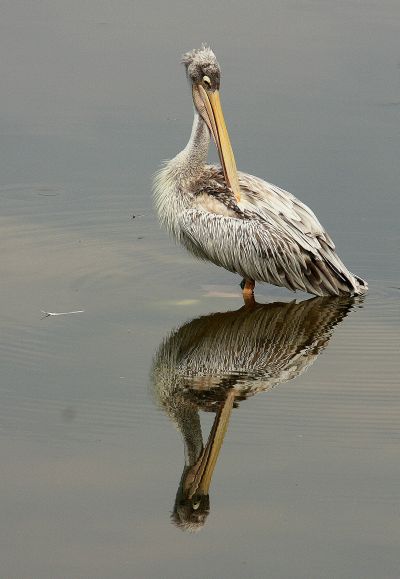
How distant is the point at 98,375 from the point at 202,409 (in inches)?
27.3

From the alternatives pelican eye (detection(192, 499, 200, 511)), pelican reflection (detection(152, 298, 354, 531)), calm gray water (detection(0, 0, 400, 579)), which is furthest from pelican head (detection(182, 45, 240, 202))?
pelican eye (detection(192, 499, 200, 511))

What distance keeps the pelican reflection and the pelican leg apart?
0.46 feet

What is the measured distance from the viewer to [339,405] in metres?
7.34

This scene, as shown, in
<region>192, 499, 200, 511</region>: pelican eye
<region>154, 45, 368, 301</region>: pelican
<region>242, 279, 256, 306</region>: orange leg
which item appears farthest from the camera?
<region>154, 45, 368, 301</region>: pelican

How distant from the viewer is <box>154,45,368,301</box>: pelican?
9.38 metres

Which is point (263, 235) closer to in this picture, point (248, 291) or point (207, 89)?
point (248, 291)

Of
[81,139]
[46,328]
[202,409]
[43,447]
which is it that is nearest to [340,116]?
[81,139]

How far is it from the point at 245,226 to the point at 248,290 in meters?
0.43

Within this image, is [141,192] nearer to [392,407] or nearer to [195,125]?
[195,125]

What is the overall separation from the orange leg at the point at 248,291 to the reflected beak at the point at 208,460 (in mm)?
1954

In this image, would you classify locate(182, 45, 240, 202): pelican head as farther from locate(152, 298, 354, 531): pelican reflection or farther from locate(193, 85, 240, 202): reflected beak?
locate(152, 298, 354, 531): pelican reflection

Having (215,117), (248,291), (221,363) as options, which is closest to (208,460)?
(221,363)

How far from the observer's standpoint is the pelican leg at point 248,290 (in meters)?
9.28

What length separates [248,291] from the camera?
9391 mm
